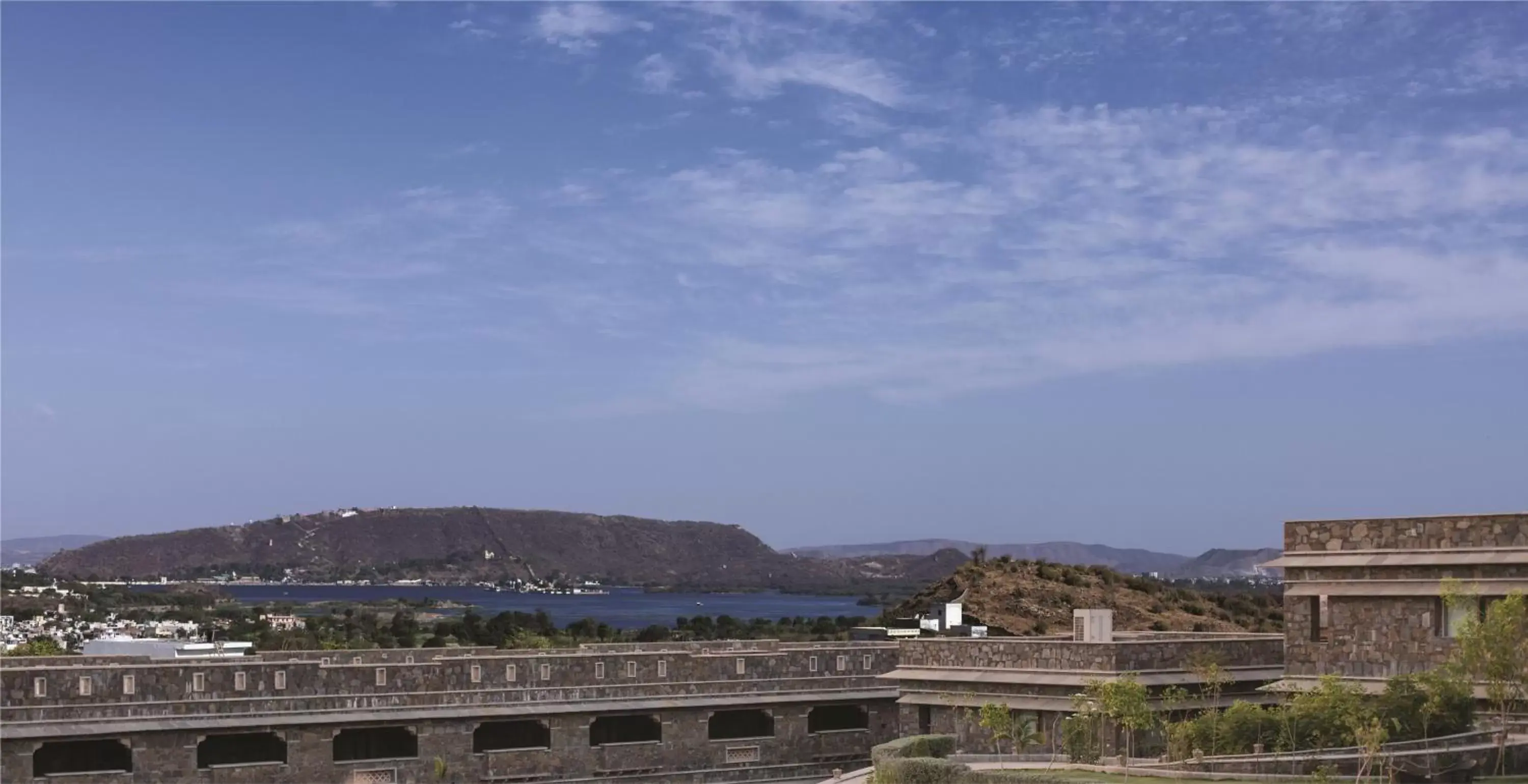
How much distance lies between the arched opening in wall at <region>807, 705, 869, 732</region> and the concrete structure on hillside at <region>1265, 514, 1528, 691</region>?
1225 centimetres

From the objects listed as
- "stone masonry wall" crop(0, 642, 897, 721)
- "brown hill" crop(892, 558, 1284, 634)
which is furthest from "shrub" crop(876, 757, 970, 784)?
"brown hill" crop(892, 558, 1284, 634)

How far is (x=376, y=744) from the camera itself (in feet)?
126

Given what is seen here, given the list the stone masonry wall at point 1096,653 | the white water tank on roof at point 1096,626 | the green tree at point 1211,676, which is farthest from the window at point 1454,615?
the white water tank on roof at point 1096,626

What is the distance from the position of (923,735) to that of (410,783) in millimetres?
11284

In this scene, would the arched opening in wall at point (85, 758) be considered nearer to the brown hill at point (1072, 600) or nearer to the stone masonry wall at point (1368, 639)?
the stone masonry wall at point (1368, 639)

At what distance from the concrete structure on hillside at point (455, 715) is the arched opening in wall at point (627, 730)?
0.04m

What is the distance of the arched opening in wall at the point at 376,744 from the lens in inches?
1497

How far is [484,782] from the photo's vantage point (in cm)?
3869

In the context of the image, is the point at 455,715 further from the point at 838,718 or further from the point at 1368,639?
the point at 1368,639

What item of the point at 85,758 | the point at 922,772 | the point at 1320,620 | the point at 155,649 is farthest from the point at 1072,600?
the point at 85,758

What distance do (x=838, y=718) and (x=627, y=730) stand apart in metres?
5.77

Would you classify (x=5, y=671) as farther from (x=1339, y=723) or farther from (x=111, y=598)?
(x=111, y=598)

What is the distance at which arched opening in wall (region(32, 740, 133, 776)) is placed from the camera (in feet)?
115

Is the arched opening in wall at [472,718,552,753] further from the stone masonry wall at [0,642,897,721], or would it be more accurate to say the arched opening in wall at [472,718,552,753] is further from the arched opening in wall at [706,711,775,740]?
the arched opening in wall at [706,711,775,740]
